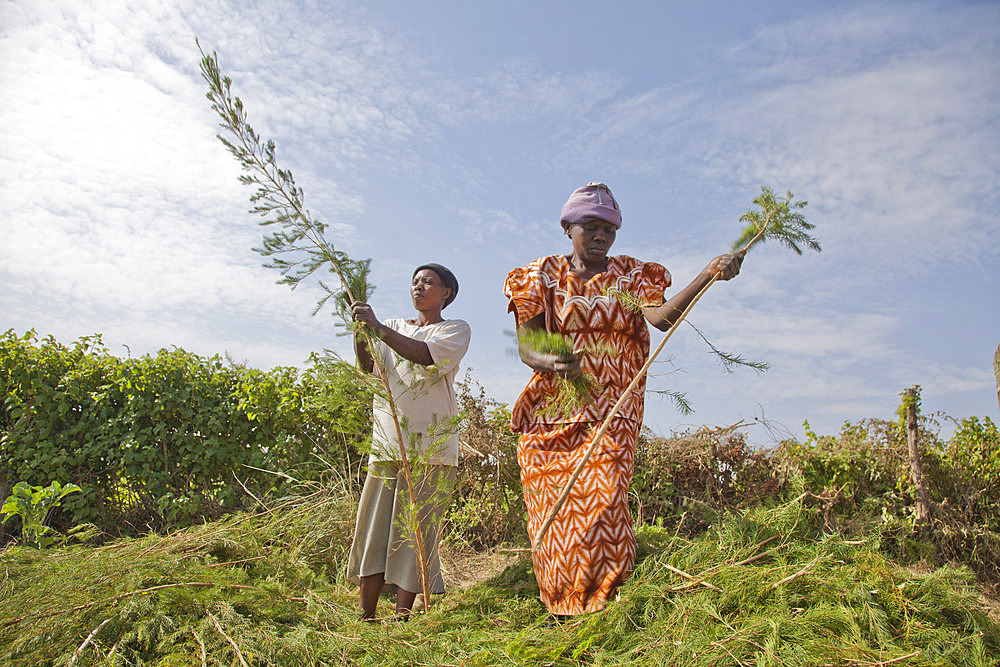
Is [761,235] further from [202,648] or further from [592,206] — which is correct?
[202,648]

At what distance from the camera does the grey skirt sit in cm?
380

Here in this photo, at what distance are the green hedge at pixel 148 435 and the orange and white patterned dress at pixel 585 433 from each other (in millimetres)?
3195

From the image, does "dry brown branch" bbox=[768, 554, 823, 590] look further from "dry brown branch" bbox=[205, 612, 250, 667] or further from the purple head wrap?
"dry brown branch" bbox=[205, 612, 250, 667]

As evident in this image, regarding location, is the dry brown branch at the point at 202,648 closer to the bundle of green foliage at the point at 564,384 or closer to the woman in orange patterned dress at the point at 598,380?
the woman in orange patterned dress at the point at 598,380

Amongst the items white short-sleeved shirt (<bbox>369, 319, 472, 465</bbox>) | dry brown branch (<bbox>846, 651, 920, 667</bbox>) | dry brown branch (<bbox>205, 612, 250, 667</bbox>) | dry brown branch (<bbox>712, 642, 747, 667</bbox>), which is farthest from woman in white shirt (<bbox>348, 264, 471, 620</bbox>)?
dry brown branch (<bbox>846, 651, 920, 667</bbox>)

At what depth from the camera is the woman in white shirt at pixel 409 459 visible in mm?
3703

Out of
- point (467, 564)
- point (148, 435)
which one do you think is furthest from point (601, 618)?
point (148, 435)

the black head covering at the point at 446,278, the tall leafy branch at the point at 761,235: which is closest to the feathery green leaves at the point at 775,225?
the tall leafy branch at the point at 761,235

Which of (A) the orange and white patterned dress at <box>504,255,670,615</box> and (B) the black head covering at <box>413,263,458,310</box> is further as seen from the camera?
(B) the black head covering at <box>413,263,458,310</box>

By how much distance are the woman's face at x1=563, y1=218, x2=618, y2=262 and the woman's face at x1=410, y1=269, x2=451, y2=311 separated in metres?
0.96

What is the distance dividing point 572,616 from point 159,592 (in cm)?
204

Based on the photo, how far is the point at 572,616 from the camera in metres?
3.31

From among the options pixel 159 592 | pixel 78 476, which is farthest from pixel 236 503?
pixel 159 592

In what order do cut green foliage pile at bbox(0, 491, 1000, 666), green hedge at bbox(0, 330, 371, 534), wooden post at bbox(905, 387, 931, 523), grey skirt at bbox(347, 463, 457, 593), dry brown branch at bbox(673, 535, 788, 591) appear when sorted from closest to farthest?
1. cut green foliage pile at bbox(0, 491, 1000, 666)
2. dry brown branch at bbox(673, 535, 788, 591)
3. grey skirt at bbox(347, 463, 457, 593)
4. wooden post at bbox(905, 387, 931, 523)
5. green hedge at bbox(0, 330, 371, 534)
